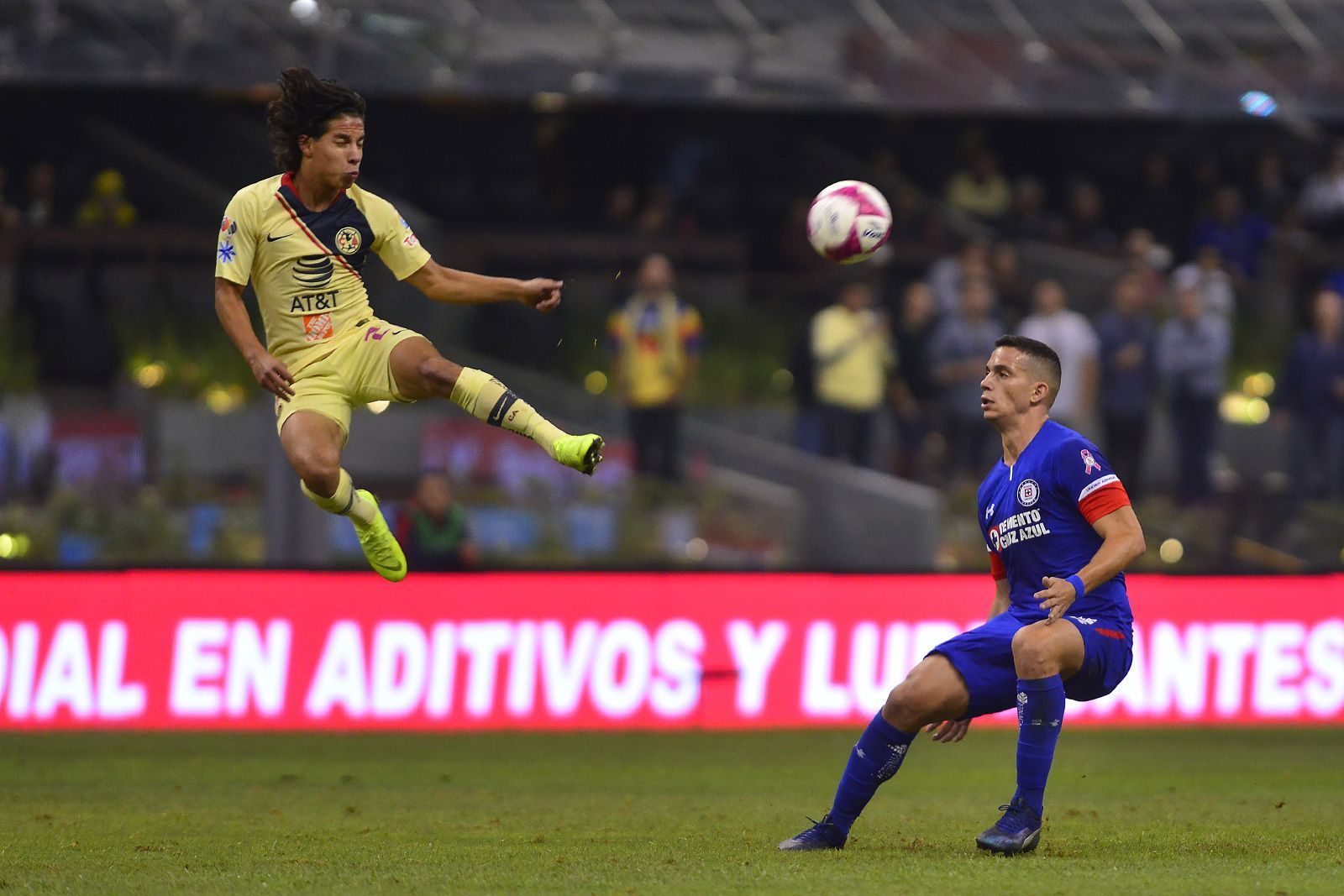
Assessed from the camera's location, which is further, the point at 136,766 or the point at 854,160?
the point at 854,160

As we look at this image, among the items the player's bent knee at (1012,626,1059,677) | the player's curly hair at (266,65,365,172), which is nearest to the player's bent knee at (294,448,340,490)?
the player's curly hair at (266,65,365,172)

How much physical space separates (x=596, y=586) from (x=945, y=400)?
13.7 feet

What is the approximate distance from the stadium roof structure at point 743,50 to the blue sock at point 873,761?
1016cm

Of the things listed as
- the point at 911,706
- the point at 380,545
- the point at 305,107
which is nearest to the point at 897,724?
the point at 911,706

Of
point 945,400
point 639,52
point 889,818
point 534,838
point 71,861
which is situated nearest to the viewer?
point 71,861

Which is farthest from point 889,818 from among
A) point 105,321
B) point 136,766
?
point 105,321

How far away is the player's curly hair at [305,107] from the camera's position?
7559mm

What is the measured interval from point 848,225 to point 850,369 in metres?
6.51

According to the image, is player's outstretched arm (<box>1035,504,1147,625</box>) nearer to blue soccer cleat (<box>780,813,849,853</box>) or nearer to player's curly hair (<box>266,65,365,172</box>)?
blue soccer cleat (<box>780,813,849,853</box>)

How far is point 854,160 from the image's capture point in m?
19.2

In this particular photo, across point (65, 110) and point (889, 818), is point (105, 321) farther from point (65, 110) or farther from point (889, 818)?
point (889, 818)

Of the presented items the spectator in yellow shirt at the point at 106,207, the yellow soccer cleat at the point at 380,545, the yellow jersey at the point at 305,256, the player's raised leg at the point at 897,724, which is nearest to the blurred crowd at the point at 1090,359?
the spectator in yellow shirt at the point at 106,207

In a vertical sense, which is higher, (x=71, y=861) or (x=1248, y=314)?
(x=1248, y=314)

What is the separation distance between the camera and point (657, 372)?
14461 mm
